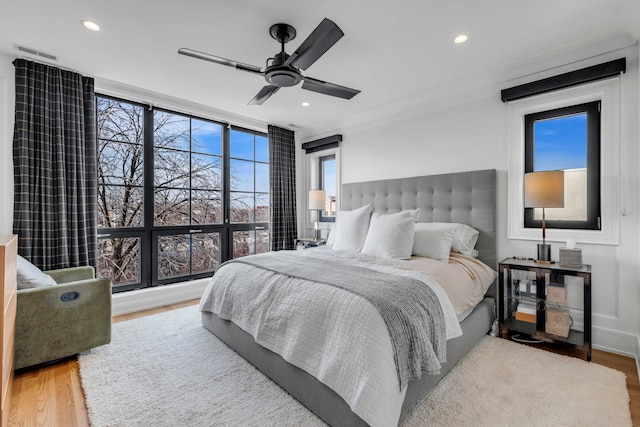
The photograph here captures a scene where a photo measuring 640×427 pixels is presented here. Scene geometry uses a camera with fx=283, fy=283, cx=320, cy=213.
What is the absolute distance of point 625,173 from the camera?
2.32 metres

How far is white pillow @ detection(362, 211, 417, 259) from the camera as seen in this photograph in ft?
8.77

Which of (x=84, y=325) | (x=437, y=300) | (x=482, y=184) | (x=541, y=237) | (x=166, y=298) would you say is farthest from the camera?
(x=166, y=298)

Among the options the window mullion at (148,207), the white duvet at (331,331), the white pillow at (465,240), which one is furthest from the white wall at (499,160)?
the window mullion at (148,207)

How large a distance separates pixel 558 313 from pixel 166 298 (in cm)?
413

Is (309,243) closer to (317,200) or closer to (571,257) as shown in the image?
(317,200)

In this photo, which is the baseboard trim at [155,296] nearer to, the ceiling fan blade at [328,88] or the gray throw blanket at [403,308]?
the gray throw blanket at [403,308]

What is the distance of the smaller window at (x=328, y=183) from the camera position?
491cm

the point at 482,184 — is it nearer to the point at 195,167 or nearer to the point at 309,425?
the point at 309,425

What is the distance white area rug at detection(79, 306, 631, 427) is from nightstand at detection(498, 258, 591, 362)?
18 centimetres

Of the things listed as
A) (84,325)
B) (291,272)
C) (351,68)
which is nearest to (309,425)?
(291,272)

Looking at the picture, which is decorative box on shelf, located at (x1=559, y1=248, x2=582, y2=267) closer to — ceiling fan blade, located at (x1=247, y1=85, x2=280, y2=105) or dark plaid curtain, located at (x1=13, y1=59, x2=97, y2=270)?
ceiling fan blade, located at (x1=247, y1=85, x2=280, y2=105)

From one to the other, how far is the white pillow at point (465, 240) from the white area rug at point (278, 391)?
0.87 metres

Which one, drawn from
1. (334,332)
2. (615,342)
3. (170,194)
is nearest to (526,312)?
(615,342)

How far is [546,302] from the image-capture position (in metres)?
2.42
